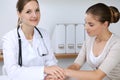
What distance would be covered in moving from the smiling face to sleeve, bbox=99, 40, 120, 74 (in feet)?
0.58

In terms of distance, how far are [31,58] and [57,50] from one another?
918 millimetres

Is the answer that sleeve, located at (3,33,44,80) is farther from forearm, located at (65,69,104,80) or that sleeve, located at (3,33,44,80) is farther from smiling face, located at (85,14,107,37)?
smiling face, located at (85,14,107,37)

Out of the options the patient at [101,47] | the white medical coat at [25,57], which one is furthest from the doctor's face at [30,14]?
the patient at [101,47]

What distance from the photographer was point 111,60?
175 cm

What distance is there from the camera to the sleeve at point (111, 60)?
1742mm

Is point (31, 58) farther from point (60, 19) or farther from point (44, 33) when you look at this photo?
point (60, 19)

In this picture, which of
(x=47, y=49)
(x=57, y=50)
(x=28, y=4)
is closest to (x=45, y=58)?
(x=47, y=49)

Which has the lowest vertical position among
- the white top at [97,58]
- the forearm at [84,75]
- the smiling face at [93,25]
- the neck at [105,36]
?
the forearm at [84,75]

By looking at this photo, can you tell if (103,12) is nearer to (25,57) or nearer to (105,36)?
(105,36)

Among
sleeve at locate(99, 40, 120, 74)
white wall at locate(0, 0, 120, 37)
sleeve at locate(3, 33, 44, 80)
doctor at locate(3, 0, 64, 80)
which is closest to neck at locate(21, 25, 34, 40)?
doctor at locate(3, 0, 64, 80)

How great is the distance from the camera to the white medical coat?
1.75 meters

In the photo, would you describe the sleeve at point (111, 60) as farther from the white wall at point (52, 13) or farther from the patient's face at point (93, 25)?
the white wall at point (52, 13)

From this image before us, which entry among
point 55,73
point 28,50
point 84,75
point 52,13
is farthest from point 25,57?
point 52,13

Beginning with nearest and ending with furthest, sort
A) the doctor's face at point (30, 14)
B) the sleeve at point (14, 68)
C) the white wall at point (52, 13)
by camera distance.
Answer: the sleeve at point (14, 68) < the doctor's face at point (30, 14) < the white wall at point (52, 13)
